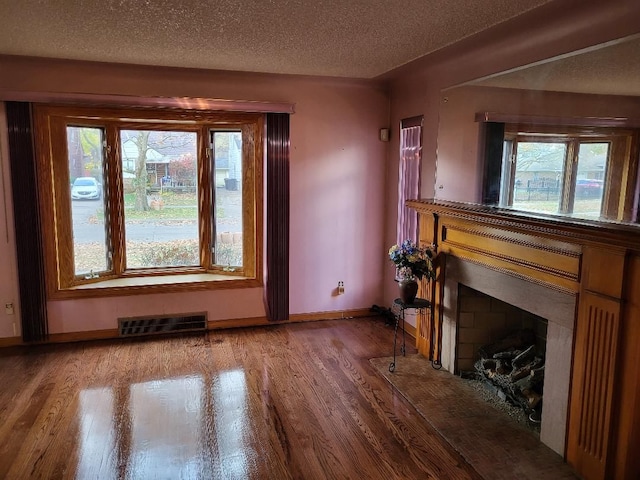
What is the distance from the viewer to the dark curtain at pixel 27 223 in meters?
3.82

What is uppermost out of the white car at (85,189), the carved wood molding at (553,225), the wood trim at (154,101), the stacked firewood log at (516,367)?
the wood trim at (154,101)

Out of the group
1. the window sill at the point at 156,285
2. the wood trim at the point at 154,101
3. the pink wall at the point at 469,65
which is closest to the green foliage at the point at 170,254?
the window sill at the point at 156,285

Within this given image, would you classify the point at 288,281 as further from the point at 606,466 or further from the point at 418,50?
the point at 606,466

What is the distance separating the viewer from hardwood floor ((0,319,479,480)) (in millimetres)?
2488

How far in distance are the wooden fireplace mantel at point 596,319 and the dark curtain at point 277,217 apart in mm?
2186

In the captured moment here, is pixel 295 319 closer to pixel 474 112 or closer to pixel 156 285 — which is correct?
pixel 156 285

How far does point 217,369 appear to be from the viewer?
368 centimetres

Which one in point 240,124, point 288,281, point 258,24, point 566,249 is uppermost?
point 258,24

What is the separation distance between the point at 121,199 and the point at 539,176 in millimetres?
3439

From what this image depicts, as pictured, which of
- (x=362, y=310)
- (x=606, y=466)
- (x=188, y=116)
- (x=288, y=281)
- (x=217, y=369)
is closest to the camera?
(x=606, y=466)

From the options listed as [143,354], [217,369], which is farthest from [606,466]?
[143,354]

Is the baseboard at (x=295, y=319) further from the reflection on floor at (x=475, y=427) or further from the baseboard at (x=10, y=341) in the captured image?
the baseboard at (x=10, y=341)

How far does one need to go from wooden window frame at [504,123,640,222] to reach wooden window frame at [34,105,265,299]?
2.69m

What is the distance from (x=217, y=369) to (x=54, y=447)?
125 cm
